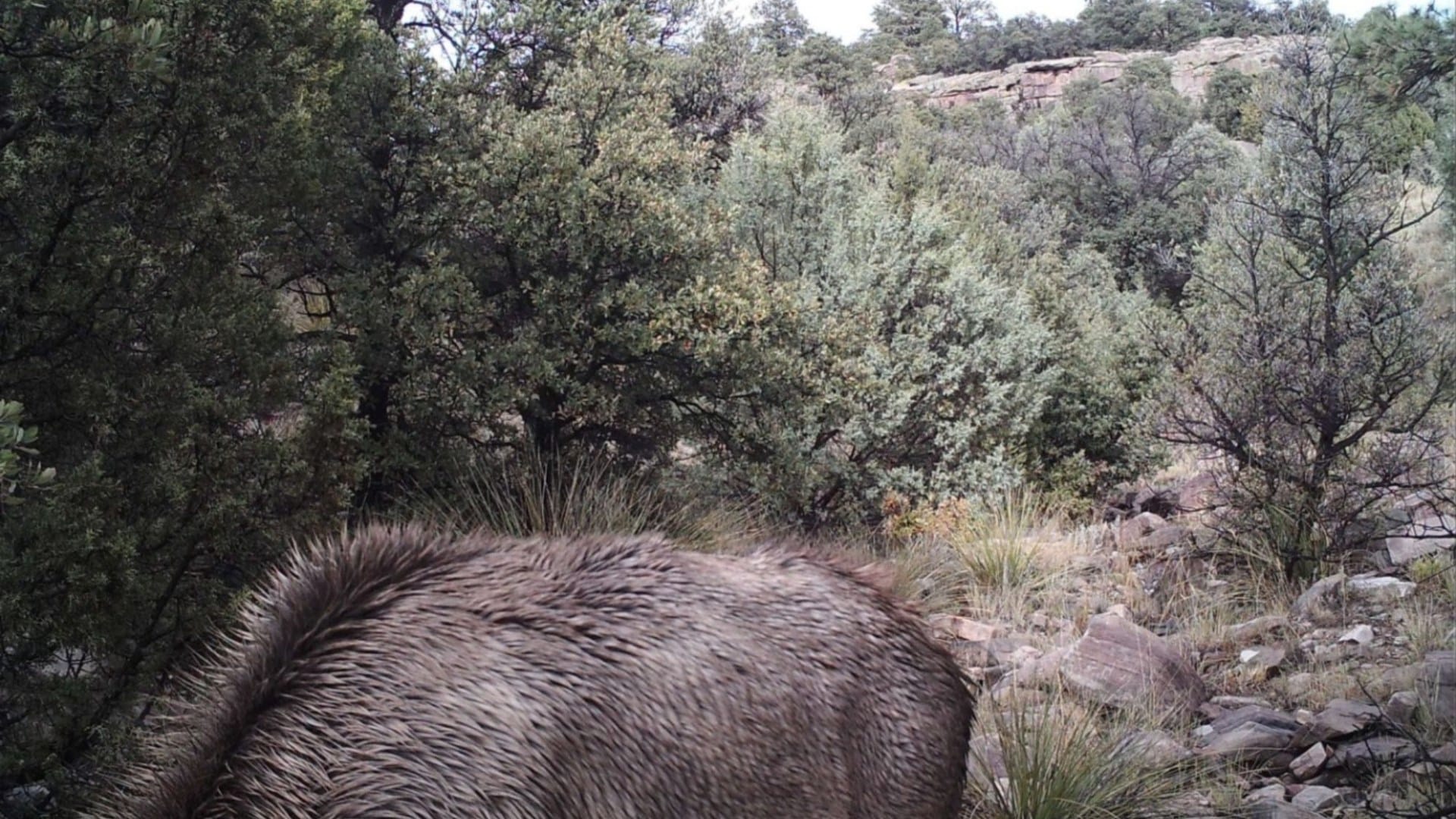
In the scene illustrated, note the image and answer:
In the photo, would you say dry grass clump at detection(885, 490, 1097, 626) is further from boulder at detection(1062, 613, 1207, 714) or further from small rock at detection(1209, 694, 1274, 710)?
small rock at detection(1209, 694, 1274, 710)

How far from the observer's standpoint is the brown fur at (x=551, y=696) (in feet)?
8.24

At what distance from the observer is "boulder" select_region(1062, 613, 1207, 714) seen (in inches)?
275

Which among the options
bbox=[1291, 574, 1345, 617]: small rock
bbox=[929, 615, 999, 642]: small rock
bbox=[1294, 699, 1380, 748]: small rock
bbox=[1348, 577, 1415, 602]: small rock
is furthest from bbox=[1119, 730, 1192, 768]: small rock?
bbox=[1348, 577, 1415, 602]: small rock

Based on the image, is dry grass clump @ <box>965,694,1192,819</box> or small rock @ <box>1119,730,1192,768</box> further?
small rock @ <box>1119,730,1192,768</box>

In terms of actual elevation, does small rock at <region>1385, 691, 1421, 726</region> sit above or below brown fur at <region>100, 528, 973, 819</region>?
below

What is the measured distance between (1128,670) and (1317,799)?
1.53 meters

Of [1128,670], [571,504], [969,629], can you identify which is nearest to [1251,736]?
[1128,670]

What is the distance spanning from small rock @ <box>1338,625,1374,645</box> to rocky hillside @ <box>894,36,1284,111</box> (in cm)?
3356

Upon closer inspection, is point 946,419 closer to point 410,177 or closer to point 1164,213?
point 410,177

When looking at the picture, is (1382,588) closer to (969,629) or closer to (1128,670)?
(969,629)

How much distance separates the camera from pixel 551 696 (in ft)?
8.83

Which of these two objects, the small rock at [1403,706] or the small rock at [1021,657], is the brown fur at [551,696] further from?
the small rock at [1021,657]

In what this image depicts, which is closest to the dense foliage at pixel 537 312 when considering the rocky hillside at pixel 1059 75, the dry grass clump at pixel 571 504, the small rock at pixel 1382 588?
the dry grass clump at pixel 571 504

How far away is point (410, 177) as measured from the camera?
31.4ft
